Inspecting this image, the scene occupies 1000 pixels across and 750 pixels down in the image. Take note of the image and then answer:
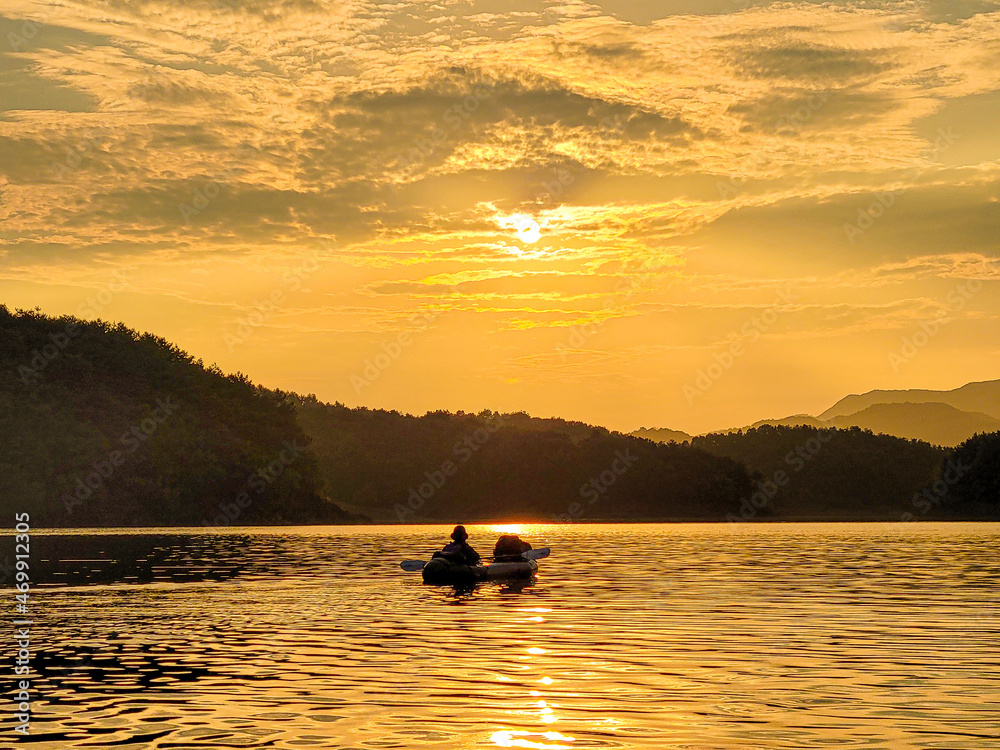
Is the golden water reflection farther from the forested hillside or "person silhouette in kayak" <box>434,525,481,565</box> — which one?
the forested hillside

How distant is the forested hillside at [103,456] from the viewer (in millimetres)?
165500

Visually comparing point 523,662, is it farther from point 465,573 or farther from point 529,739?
point 465,573

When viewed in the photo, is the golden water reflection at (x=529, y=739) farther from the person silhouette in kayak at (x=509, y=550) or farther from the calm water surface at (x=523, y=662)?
the person silhouette in kayak at (x=509, y=550)

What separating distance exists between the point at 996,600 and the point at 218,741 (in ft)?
101

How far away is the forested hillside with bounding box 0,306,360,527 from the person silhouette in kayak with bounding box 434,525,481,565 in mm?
119587

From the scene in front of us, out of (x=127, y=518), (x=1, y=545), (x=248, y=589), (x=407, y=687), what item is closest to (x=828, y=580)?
(x=248, y=589)

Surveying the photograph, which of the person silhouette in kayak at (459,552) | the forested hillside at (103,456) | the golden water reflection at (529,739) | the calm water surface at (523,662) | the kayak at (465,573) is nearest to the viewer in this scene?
the golden water reflection at (529,739)

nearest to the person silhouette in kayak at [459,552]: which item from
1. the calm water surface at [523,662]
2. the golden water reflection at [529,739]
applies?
the calm water surface at [523,662]

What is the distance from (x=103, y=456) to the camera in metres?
174

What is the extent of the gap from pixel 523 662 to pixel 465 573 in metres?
26.3

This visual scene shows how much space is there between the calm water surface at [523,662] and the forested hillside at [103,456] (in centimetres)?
11726

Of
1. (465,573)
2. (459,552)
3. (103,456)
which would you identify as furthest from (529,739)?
(103,456)

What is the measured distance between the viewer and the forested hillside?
A: 165500 millimetres

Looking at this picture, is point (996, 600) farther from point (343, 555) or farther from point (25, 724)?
point (343, 555)
